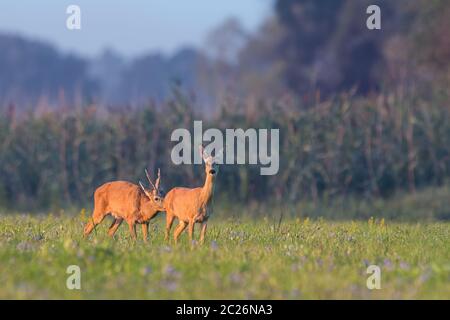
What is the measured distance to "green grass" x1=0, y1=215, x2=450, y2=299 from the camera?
8359mm

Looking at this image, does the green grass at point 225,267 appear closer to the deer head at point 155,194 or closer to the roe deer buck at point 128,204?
the roe deer buck at point 128,204

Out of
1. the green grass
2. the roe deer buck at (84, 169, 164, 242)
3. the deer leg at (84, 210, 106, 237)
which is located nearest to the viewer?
the green grass

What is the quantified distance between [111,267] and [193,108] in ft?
41.2

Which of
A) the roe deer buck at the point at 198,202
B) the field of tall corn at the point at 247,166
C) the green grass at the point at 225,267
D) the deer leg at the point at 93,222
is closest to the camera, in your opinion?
the green grass at the point at 225,267

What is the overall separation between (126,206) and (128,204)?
0.12 ft

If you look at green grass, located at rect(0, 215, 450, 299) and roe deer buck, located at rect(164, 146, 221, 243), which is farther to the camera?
roe deer buck, located at rect(164, 146, 221, 243)

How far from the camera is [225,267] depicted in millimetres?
9234

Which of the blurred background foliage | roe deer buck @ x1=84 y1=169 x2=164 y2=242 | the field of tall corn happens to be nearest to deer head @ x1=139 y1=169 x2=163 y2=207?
roe deer buck @ x1=84 y1=169 x2=164 y2=242

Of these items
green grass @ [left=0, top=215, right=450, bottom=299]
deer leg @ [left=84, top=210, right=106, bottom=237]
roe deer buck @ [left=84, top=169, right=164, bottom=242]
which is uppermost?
roe deer buck @ [left=84, top=169, right=164, bottom=242]

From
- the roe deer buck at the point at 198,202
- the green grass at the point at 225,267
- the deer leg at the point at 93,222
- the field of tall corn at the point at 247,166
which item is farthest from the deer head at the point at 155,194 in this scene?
the field of tall corn at the point at 247,166

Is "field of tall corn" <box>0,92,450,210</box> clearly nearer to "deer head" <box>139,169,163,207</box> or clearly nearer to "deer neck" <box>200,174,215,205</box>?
"deer head" <box>139,169,163,207</box>

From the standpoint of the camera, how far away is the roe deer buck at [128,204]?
1173cm
